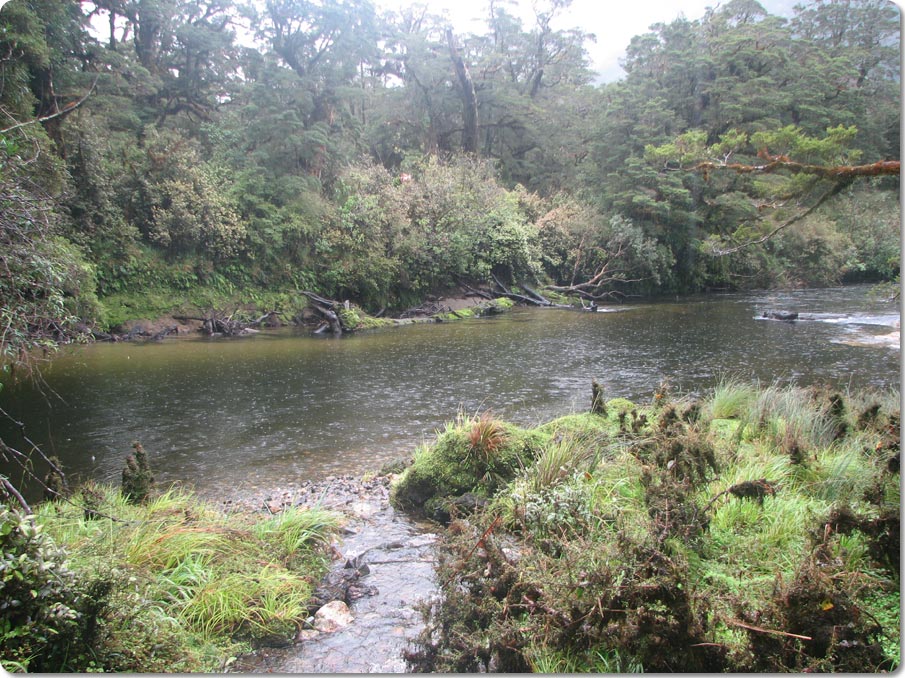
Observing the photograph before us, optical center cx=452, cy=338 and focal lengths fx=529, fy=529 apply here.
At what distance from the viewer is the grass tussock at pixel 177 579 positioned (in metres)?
2.23

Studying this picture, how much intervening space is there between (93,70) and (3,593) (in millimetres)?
25746

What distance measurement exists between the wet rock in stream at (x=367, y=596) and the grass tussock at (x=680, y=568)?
28 centimetres

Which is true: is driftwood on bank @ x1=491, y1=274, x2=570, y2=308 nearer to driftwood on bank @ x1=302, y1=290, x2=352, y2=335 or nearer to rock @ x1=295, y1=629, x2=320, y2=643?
driftwood on bank @ x1=302, y1=290, x2=352, y2=335

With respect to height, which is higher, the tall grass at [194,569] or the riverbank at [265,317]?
A: the riverbank at [265,317]

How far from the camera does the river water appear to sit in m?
7.38

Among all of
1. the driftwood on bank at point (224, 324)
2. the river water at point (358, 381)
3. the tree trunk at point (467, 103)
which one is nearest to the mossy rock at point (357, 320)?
the river water at point (358, 381)

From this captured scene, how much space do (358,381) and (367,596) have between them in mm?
8173

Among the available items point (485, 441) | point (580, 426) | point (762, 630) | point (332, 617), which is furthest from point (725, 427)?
point (332, 617)

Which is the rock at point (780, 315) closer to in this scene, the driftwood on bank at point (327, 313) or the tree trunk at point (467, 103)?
the driftwood on bank at point (327, 313)

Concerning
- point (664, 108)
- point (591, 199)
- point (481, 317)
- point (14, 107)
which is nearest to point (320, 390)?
point (14, 107)

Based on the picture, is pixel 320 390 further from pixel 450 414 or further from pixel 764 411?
pixel 764 411

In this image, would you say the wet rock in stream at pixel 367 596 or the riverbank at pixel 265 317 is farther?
the riverbank at pixel 265 317

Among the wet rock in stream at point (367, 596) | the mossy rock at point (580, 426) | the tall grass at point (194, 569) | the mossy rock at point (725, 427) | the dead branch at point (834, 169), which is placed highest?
the dead branch at point (834, 169)

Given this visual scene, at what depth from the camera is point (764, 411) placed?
608cm
